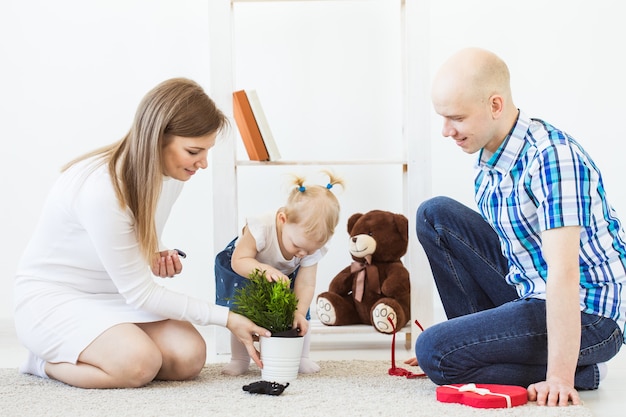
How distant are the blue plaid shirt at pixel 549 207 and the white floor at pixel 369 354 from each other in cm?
17

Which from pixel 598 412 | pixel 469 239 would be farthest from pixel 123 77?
pixel 598 412

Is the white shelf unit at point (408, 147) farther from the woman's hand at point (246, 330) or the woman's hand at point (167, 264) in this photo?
the woman's hand at point (246, 330)

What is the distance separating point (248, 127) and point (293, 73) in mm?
548

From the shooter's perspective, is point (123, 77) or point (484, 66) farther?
point (123, 77)

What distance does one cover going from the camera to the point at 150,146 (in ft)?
5.98

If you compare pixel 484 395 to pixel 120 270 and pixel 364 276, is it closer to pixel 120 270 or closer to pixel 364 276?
pixel 120 270

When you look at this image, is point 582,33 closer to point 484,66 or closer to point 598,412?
point 484,66

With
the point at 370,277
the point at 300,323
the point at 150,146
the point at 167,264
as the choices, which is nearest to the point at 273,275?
the point at 300,323

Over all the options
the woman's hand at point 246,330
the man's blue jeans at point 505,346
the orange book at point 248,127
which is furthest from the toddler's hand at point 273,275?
the orange book at point 248,127

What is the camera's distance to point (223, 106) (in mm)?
2482

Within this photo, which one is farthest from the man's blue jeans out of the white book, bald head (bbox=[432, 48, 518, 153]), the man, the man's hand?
the white book

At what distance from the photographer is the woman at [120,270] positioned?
1.83 metres

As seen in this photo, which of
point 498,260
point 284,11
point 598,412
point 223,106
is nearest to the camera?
point 598,412

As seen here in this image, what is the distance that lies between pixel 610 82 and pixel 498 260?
49.7 inches
